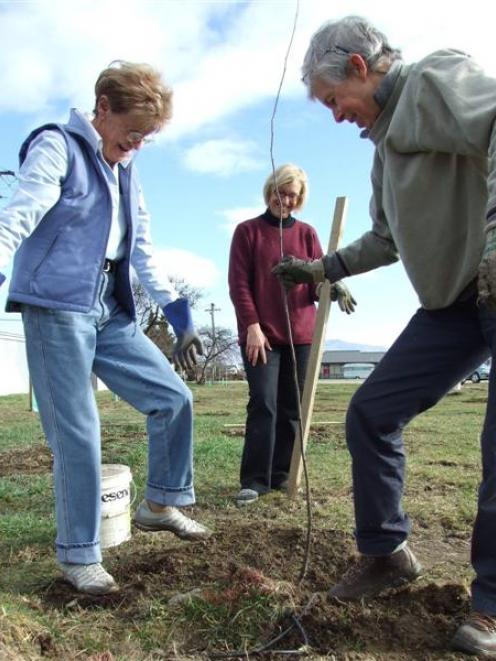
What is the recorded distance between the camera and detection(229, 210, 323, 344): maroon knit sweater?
15.9 ft

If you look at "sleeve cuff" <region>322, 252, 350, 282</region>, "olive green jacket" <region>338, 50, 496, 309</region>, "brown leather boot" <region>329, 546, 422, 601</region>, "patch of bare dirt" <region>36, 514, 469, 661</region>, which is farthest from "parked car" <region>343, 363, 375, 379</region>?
"olive green jacket" <region>338, 50, 496, 309</region>

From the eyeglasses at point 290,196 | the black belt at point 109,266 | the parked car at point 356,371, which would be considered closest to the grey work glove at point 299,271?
the black belt at point 109,266

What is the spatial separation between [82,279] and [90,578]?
1234 millimetres

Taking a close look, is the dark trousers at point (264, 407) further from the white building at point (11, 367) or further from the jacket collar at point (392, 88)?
the white building at point (11, 367)

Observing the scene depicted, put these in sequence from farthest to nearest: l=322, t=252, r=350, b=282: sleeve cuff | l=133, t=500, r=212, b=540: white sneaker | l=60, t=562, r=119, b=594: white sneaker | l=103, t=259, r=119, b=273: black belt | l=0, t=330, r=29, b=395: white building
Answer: l=0, t=330, r=29, b=395: white building
l=133, t=500, r=212, b=540: white sneaker
l=322, t=252, r=350, b=282: sleeve cuff
l=103, t=259, r=119, b=273: black belt
l=60, t=562, r=119, b=594: white sneaker

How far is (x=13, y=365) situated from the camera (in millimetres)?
40594

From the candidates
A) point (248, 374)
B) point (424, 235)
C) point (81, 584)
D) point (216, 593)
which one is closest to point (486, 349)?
point (424, 235)

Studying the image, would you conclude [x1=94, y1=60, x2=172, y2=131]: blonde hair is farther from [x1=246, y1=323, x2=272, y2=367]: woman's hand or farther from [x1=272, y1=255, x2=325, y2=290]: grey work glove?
[x1=246, y1=323, x2=272, y2=367]: woman's hand

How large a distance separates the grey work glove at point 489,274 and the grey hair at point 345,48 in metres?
0.93

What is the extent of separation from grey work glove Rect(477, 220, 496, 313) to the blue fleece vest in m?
1.63

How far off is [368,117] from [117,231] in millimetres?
1207

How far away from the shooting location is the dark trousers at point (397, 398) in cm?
269

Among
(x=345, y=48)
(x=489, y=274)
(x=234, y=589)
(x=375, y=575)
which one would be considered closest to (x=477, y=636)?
(x=375, y=575)

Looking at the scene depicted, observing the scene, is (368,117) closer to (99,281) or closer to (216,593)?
(99,281)
